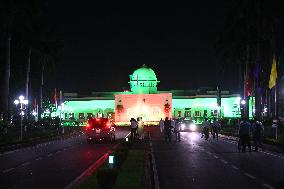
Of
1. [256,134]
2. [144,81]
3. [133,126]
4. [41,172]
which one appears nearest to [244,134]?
[256,134]

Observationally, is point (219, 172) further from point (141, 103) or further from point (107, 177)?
point (141, 103)

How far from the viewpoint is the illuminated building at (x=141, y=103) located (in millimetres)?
146375

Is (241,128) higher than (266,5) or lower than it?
lower

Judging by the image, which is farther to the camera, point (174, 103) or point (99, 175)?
point (174, 103)

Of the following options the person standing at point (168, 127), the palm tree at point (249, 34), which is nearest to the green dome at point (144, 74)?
the palm tree at point (249, 34)

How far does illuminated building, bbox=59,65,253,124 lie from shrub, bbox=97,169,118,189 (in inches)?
5211

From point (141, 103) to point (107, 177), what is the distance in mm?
136447

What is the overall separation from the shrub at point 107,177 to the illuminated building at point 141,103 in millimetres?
132362

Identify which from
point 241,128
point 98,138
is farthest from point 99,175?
point 98,138

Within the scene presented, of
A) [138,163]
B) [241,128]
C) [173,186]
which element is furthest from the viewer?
[241,128]

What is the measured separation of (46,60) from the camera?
258 feet

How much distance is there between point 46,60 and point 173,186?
209ft

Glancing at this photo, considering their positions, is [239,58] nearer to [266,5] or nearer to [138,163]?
[266,5]

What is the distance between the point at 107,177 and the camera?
504 inches
